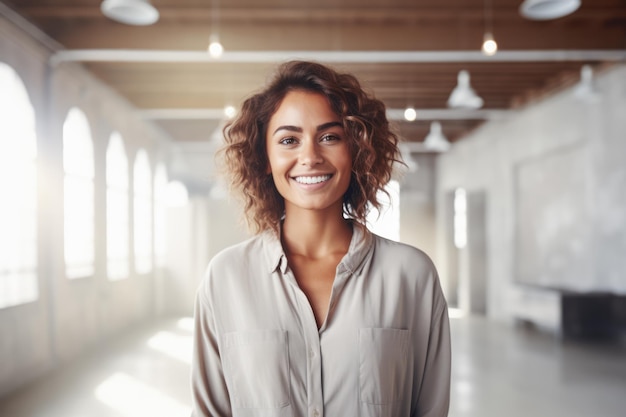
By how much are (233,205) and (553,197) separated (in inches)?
260

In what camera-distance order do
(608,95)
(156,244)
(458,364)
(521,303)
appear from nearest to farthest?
(458,364)
(608,95)
(521,303)
(156,244)

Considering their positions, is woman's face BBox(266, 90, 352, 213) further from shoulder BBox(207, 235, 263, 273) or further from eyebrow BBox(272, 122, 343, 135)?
shoulder BBox(207, 235, 263, 273)

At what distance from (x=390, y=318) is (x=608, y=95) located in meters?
8.96

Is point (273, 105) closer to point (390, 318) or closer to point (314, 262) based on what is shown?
point (314, 262)

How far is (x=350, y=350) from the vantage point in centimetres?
145

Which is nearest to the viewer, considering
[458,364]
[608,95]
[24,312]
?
[24,312]

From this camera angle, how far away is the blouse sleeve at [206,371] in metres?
1.55

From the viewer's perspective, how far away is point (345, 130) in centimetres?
154

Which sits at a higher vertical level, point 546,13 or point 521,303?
point 546,13

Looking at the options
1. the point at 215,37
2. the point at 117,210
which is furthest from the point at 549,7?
the point at 117,210

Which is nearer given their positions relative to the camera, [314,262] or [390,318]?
[390,318]

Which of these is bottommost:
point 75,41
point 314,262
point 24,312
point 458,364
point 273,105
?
point 458,364

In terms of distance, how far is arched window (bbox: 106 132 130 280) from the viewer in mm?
11672

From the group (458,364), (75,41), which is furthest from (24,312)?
(458,364)
